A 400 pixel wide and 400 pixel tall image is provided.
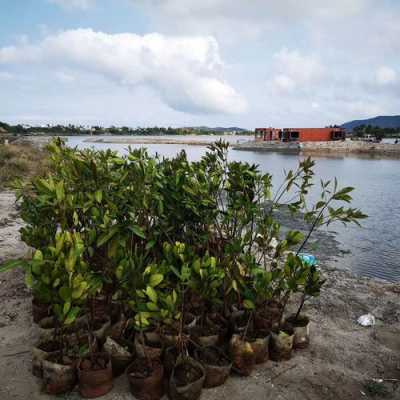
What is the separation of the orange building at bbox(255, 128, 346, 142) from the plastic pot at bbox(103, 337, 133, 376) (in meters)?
53.1

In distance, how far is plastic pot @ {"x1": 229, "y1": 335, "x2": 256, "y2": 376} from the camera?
2844mm

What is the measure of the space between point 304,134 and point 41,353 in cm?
5416

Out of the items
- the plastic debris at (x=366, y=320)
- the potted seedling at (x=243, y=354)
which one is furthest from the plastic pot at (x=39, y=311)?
the plastic debris at (x=366, y=320)

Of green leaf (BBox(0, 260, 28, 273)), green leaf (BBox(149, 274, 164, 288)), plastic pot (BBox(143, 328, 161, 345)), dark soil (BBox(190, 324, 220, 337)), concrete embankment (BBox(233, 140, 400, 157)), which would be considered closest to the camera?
green leaf (BBox(0, 260, 28, 273))

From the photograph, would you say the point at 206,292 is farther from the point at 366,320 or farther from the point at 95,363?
the point at 366,320

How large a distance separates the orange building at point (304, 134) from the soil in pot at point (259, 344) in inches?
2068

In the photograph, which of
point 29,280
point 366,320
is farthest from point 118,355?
point 366,320

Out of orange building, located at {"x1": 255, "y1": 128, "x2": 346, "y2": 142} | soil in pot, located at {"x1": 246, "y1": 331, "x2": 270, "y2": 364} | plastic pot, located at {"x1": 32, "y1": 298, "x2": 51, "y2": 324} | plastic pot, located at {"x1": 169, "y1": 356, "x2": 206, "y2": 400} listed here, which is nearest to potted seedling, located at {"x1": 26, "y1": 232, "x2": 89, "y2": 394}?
plastic pot, located at {"x1": 169, "y1": 356, "x2": 206, "y2": 400}

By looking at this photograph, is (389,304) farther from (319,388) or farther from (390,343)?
(319,388)

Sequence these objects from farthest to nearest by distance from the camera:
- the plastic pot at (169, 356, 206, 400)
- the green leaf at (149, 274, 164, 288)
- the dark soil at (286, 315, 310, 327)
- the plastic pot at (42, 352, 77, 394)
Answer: the dark soil at (286, 315, 310, 327)
the plastic pot at (42, 352, 77, 394)
the plastic pot at (169, 356, 206, 400)
the green leaf at (149, 274, 164, 288)

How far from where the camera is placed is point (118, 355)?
9.24 feet

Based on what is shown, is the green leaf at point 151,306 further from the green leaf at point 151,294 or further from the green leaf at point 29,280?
the green leaf at point 29,280

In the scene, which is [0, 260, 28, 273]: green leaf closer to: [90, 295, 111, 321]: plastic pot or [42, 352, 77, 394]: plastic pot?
[42, 352, 77, 394]: plastic pot

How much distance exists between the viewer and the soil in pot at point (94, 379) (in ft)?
8.45
